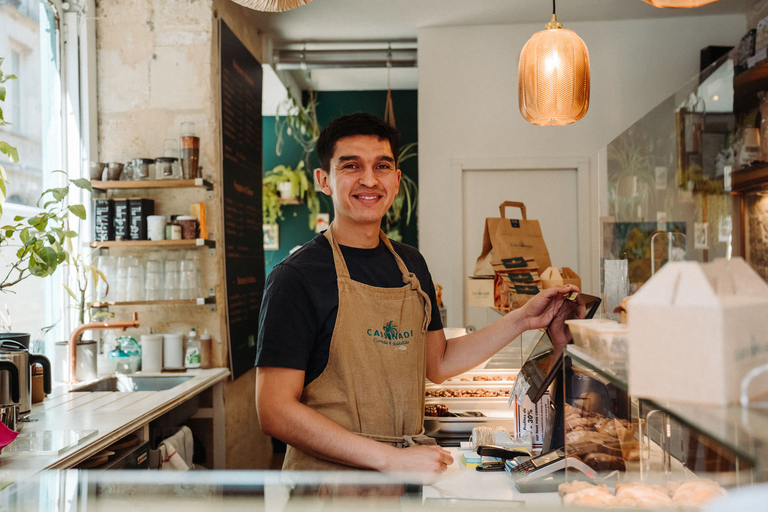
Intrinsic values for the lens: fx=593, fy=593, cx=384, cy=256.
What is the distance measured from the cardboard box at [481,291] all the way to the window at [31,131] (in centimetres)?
220

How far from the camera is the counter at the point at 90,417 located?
5.64 ft

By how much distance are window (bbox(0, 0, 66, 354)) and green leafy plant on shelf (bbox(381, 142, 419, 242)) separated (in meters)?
3.08

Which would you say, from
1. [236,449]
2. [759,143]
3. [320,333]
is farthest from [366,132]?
[236,449]

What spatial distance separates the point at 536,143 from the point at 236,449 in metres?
3.16

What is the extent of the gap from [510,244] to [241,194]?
79.8 inches

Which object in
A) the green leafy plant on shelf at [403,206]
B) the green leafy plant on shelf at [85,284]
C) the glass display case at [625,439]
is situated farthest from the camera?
the green leafy plant on shelf at [403,206]

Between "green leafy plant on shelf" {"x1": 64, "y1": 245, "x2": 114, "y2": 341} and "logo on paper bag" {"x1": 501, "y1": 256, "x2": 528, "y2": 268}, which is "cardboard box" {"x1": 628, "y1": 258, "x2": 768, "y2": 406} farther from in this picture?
"green leafy plant on shelf" {"x1": 64, "y1": 245, "x2": 114, "y2": 341}

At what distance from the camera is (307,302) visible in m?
1.68

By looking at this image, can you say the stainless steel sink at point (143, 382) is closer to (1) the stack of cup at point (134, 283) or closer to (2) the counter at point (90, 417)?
(2) the counter at point (90, 417)

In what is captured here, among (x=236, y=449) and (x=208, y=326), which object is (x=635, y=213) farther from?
(x=236, y=449)

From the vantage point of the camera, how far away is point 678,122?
7.77 ft

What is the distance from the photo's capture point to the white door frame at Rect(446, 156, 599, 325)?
465 cm

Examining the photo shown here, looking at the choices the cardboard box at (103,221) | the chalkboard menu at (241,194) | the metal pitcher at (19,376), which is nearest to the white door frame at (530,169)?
the chalkboard menu at (241,194)

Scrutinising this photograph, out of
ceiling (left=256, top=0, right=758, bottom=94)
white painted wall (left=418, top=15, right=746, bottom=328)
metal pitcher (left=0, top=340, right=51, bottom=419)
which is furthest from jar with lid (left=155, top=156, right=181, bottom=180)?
white painted wall (left=418, top=15, right=746, bottom=328)
